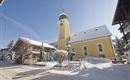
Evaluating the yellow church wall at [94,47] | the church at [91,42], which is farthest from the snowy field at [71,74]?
the church at [91,42]

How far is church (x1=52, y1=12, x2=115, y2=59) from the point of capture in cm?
2298

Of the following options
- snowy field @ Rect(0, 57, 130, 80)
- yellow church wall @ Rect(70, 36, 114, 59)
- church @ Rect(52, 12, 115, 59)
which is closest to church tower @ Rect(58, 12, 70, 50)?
church @ Rect(52, 12, 115, 59)

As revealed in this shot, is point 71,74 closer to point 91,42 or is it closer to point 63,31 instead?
point 91,42

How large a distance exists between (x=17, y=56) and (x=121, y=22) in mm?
21845

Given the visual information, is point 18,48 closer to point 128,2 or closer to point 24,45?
point 24,45

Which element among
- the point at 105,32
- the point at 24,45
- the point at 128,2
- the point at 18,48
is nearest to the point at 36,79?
the point at 128,2

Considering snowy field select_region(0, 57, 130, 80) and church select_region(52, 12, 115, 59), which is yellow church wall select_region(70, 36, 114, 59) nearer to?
church select_region(52, 12, 115, 59)

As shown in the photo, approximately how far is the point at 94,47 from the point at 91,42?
146 centimetres

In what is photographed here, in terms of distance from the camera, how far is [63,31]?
30.9 metres

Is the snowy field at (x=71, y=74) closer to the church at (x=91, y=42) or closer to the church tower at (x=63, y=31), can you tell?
the church at (x=91, y=42)

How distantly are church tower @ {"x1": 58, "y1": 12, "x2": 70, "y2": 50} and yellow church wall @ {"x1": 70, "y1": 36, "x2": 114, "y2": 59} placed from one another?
3.51 metres

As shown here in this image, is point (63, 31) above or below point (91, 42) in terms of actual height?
above

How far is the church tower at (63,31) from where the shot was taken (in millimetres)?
30297

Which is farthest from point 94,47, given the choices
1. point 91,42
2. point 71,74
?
point 71,74
